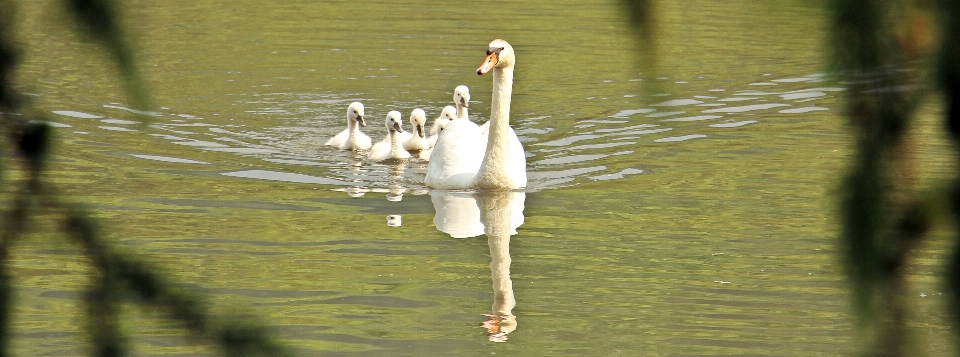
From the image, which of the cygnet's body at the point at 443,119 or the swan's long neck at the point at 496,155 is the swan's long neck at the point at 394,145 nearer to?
the cygnet's body at the point at 443,119

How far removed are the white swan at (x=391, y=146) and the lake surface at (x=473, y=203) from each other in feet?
0.60

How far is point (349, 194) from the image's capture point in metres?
10.1

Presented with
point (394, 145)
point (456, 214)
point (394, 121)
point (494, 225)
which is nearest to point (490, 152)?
point (456, 214)

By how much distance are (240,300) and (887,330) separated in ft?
18.4

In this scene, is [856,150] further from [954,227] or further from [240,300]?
[240,300]

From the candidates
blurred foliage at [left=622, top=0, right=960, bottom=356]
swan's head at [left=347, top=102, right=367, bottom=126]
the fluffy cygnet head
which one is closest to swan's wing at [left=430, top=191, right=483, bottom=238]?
swan's head at [left=347, top=102, right=367, bottom=126]

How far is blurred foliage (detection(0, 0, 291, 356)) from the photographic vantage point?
4.68 feet

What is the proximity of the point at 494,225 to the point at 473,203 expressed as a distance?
2.53ft

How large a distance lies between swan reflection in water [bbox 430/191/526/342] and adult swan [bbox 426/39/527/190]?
0.11 m

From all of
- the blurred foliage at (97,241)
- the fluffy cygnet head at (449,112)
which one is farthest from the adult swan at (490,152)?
the blurred foliage at (97,241)

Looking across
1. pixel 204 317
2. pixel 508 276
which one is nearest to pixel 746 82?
pixel 508 276

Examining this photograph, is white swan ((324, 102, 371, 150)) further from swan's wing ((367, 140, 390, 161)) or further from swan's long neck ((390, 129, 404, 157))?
swan's long neck ((390, 129, 404, 157))

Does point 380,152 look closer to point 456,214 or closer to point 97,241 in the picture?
point 456,214

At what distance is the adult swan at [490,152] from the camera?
10.2 m
